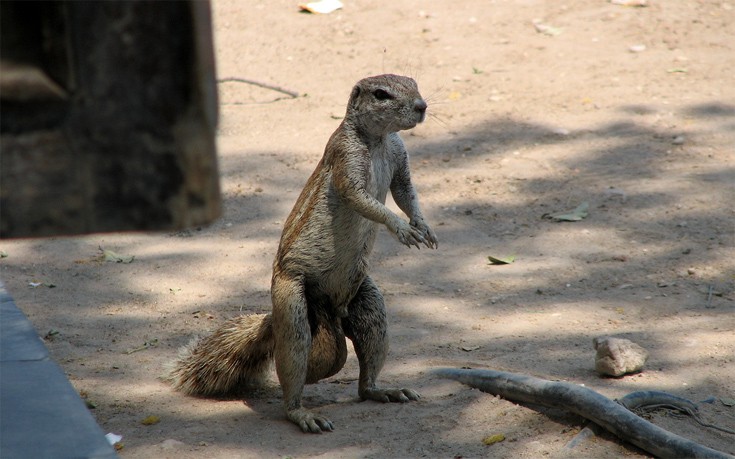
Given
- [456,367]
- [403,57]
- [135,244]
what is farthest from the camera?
[403,57]

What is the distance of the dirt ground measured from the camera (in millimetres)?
4348

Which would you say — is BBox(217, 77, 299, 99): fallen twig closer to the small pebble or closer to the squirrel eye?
the small pebble

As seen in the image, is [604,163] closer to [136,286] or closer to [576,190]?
[576,190]

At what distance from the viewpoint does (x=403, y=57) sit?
1011 cm

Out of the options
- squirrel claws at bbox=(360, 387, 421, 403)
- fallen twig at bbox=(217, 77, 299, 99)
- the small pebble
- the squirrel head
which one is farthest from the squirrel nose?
the small pebble

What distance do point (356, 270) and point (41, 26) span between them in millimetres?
3245

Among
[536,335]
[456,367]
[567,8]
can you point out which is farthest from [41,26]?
[567,8]

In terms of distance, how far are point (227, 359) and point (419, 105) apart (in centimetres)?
153

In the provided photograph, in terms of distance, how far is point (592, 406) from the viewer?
379 centimetres

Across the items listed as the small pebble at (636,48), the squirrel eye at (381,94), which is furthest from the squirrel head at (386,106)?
the small pebble at (636,48)

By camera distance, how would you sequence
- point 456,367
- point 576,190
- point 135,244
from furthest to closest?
point 576,190, point 135,244, point 456,367

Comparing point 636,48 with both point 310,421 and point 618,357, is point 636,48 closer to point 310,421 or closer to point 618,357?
point 618,357

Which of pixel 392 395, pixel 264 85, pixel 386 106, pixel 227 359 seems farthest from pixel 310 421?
pixel 264 85

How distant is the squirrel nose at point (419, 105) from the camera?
13.5ft
